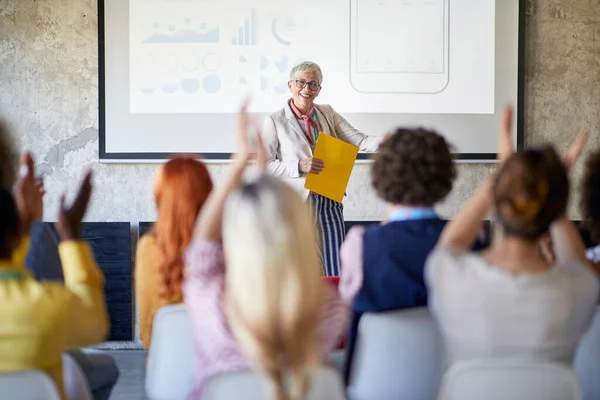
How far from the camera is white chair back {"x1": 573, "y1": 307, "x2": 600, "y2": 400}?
2.14m

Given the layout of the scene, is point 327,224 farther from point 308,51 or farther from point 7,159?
point 7,159

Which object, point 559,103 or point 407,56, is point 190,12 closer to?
point 407,56

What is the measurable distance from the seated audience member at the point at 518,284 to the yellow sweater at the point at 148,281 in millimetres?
952

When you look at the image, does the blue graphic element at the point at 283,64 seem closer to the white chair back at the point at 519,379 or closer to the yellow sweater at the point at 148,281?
the yellow sweater at the point at 148,281

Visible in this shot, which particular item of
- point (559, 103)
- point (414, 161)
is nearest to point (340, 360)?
point (414, 161)

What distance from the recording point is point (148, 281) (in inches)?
94.6

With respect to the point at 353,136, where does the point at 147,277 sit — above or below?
below

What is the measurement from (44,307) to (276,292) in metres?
0.65

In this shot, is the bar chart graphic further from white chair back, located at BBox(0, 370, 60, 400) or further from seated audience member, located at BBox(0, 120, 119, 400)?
white chair back, located at BBox(0, 370, 60, 400)

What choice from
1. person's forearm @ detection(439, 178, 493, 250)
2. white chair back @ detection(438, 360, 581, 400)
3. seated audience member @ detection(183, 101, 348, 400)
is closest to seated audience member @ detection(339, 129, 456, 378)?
person's forearm @ detection(439, 178, 493, 250)

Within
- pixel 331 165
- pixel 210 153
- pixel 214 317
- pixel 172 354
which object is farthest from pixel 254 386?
pixel 210 153

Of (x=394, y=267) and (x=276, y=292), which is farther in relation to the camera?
(x=394, y=267)

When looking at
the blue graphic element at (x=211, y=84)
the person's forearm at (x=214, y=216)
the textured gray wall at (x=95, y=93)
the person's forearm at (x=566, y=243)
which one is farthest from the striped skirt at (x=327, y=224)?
the person's forearm at (x=214, y=216)

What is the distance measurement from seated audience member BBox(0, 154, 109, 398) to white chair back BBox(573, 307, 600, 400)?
137cm
